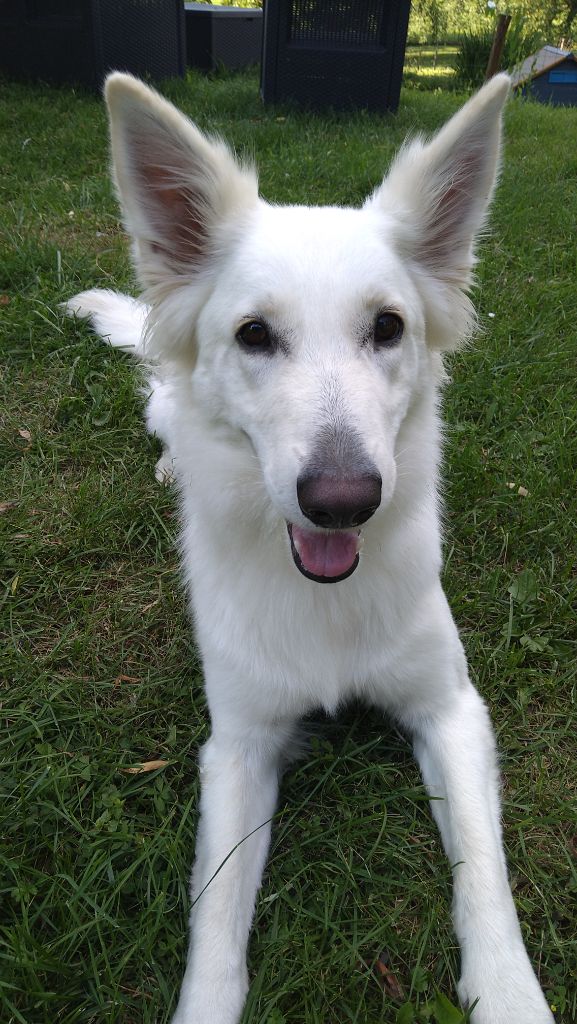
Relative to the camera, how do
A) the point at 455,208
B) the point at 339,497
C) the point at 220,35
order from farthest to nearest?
the point at 220,35
the point at 455,208
the point at 339,497

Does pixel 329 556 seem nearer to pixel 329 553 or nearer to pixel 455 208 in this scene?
pixel 329 553

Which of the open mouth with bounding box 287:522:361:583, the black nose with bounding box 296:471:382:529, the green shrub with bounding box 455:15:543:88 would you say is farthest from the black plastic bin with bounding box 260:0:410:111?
the black nose with bounding box 296:471:382:529

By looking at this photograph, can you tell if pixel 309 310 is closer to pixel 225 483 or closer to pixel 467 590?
pixel 225 483

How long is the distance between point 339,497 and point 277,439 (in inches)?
10.8

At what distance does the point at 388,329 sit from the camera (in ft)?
6.42

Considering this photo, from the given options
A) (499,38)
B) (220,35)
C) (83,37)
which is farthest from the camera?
(220,35)

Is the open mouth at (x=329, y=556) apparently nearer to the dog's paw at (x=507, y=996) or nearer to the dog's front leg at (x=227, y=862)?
the dog's front leg at (x=227, y=862)

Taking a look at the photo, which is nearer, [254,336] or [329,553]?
[329,553]

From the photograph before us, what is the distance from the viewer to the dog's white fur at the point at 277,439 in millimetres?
1841

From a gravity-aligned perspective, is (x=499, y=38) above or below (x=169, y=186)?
above

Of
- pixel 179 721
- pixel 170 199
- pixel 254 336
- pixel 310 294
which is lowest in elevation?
pixel 179 721

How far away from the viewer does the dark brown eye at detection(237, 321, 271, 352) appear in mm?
1921

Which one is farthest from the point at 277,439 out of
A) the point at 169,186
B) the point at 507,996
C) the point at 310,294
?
the point at 507,996

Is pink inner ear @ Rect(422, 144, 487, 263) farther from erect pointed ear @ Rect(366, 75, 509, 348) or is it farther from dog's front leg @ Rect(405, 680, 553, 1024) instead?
dog's front leg @ Rect(405, 680, 553, 1024)
